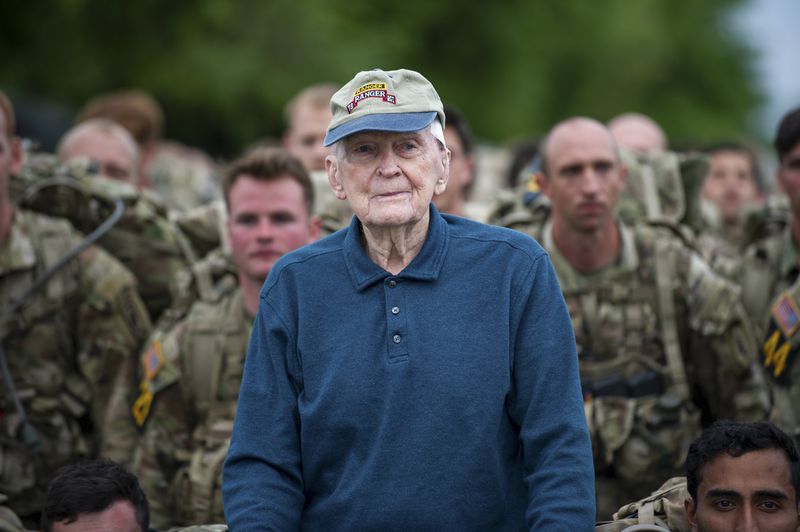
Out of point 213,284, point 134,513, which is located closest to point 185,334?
point 213,284

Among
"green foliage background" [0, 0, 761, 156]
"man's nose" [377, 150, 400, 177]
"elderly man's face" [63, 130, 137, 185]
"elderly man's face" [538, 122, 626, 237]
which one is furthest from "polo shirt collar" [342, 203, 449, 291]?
"green foliage background" [0, 0, 761, 156]

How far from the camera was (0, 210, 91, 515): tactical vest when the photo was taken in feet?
24.9

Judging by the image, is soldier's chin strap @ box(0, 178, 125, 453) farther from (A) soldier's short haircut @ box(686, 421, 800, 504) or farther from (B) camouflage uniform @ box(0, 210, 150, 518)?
(A) soldier's short haircut @ box(686, 421, 800, 504)

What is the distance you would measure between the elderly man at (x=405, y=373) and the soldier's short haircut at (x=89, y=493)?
1.03 meters

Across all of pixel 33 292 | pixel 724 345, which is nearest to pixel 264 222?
pixel 33 292

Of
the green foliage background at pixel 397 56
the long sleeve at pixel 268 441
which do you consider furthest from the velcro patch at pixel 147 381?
the green foliage background at pixel 397 56

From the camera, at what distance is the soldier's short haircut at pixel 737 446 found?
545cm

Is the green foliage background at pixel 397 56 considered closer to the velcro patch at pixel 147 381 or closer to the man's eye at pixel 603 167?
the velcro patch at pixel 147 381

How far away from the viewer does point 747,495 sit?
17.5ft

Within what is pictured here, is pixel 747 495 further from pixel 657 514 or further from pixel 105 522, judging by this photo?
pixel 105 522

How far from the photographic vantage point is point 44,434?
25.6 feet

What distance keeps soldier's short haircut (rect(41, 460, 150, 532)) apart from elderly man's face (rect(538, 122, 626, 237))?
9.87ft

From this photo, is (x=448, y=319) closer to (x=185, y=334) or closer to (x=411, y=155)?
(x=411, y=155)

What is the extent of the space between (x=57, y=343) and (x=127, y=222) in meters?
1.27
